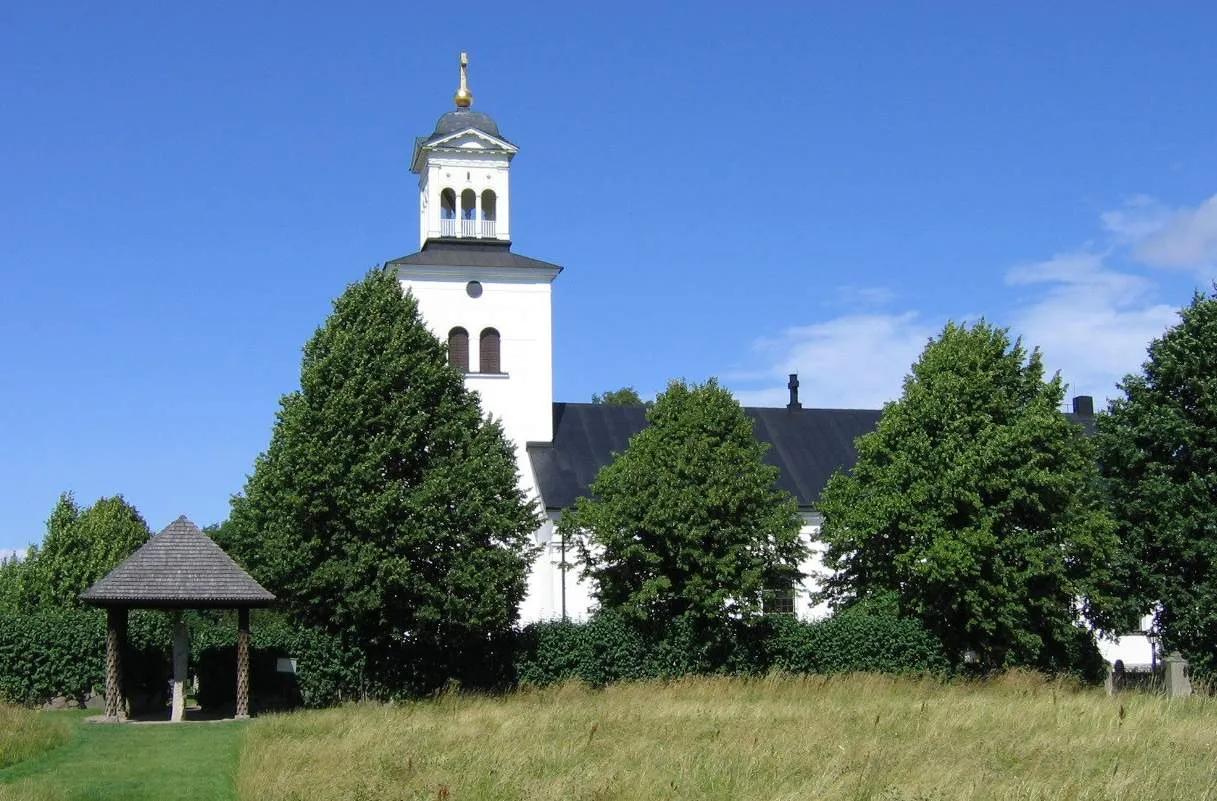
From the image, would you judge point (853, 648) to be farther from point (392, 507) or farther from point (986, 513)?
point (392, 507)

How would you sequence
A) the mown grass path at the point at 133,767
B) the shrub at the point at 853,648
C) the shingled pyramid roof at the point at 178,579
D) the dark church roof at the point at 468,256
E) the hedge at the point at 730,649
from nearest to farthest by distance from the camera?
the mown grass path at the point at 133,767, the shingled pyramid roof at the point at 178,579, the hedge at the point at 730,649, the shrub at the point at 853,648, the dark church roof at the point at 468,256

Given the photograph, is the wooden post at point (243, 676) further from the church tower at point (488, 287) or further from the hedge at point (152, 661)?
the church tower at point (488, 287)

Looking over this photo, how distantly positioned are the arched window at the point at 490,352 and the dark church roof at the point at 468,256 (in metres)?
2.25

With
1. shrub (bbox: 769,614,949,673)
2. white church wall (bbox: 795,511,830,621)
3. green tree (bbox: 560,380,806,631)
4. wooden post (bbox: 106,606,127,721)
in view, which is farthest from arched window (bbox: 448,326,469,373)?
wooden post (bbox: 106,606,127,721)

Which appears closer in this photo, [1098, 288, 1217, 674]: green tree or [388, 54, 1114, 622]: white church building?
[1098, 288, 1217, 674]: green tree

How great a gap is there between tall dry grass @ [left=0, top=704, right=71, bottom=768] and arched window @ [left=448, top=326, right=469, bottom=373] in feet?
66.7

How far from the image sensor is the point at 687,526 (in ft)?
104

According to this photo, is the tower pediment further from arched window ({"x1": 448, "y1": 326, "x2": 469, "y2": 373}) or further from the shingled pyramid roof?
the shingled pyramid roof

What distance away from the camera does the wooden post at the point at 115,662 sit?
1075 inches

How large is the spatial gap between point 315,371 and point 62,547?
2657 cm

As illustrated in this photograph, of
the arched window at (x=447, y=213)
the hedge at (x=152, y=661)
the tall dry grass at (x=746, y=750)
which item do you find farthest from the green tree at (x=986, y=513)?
the arched window at (x=447, y=213)

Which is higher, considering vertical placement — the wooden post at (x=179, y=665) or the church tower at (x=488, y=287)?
the church tower at (x=488, y=287)

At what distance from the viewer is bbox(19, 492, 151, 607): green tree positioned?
51.4m

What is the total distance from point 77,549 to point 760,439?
85.7ft
